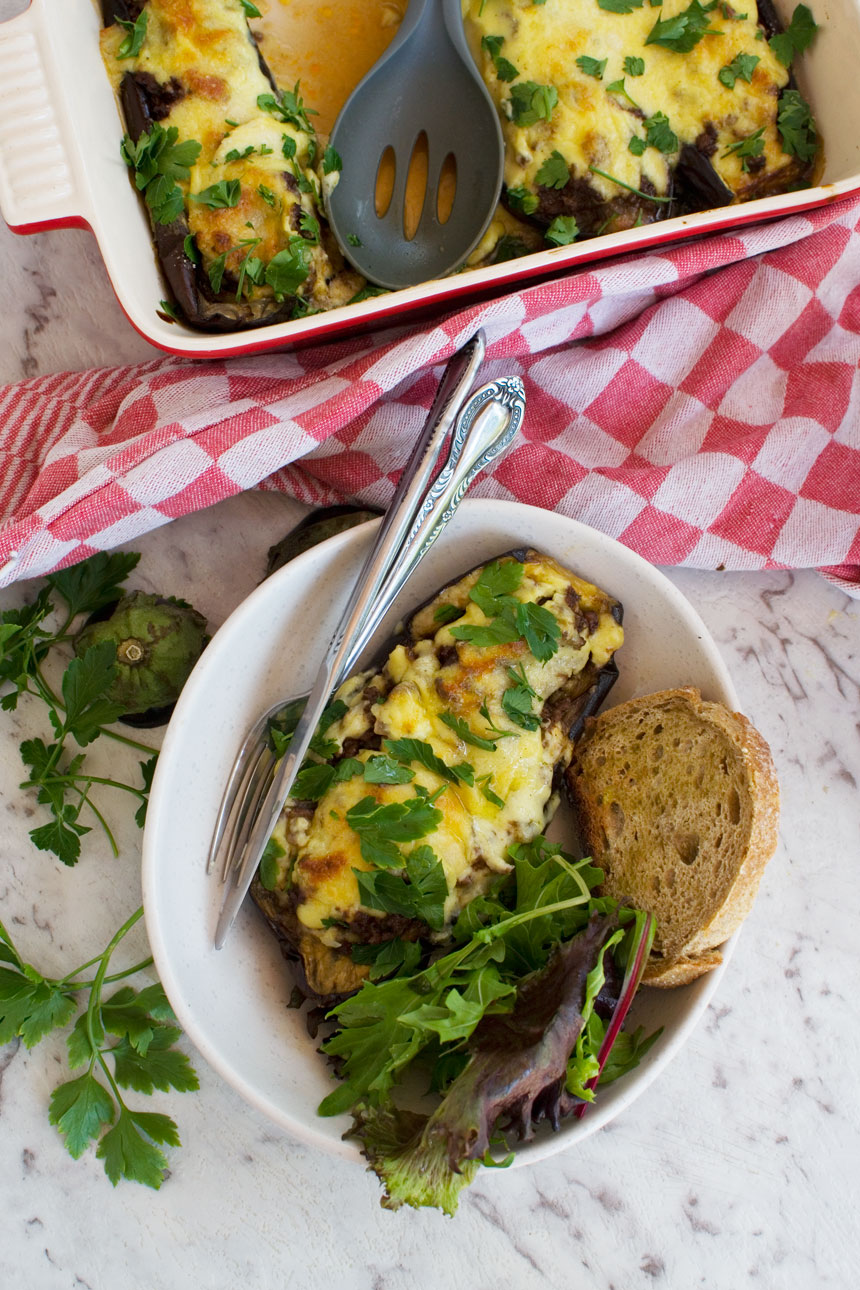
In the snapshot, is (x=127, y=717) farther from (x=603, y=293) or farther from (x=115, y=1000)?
(x=603, y=293)

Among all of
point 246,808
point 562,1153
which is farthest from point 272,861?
point 562,1153

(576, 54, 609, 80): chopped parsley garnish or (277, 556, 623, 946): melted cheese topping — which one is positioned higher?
(576, 54, 609, 80): chopped parsley garnish

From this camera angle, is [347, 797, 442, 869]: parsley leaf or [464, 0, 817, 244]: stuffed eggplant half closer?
[347, 797, 442, 869]: parsley leaf

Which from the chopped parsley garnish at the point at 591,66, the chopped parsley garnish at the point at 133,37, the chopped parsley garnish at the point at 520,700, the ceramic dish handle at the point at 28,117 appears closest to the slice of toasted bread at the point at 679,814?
the chopped parsley garnish at the point at 520,700

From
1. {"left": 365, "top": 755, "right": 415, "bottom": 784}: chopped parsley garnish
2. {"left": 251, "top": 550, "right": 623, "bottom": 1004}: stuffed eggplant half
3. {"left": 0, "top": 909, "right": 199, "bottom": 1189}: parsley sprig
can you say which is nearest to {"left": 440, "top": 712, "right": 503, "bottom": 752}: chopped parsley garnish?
{"left": 251, "top": 550, "right": 623, "bottom": 1004}: stuffed eggplant half

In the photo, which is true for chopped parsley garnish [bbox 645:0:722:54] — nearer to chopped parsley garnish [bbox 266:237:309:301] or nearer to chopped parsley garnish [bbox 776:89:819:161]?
chopped parsley garnish [bbox 776:89:819:161]

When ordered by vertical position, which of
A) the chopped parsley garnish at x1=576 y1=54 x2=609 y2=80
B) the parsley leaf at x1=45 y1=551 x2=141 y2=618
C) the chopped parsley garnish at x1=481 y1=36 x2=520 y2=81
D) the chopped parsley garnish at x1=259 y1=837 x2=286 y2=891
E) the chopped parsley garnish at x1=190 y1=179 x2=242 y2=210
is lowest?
the chopped parsley garnish at x1=259 y1=837 x2=286 y2=891
